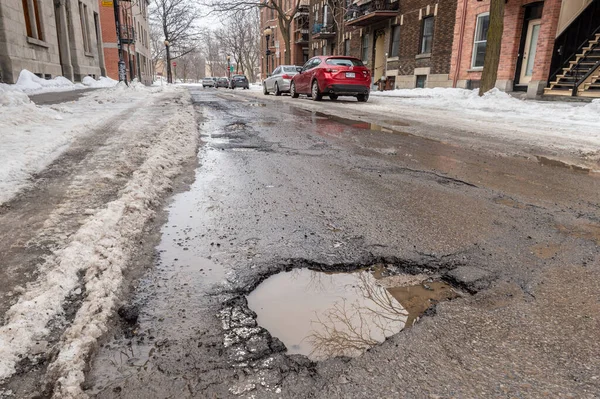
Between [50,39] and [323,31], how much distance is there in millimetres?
23017

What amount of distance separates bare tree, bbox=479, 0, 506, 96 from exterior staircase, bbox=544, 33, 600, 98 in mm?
2567

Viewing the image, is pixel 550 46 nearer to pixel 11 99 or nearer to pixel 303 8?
pixel 11 99

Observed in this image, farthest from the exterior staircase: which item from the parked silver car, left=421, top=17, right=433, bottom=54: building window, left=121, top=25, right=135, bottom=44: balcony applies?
left=121, top=25, right=135, bottom=44: balcony

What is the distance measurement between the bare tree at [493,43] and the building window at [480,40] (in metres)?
4.79

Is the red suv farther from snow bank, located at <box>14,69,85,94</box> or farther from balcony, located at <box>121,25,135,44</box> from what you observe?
balcony, located at <box>121,25,135,44</box>

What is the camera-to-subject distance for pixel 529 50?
15.6m

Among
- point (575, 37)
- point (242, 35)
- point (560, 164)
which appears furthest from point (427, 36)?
point (242, 35)

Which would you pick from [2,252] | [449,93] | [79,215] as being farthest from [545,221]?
[449,93]

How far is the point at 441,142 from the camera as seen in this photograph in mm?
6422

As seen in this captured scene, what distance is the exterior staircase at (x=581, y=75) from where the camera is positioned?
13.1 metres

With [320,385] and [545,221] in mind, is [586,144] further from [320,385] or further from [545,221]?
[320,385]

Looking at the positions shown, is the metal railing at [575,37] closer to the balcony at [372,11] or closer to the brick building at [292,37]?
the balcony at [372,11]

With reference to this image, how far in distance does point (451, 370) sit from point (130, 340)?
1253mm

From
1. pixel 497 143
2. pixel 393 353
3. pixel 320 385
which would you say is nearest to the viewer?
pixel 320 385
